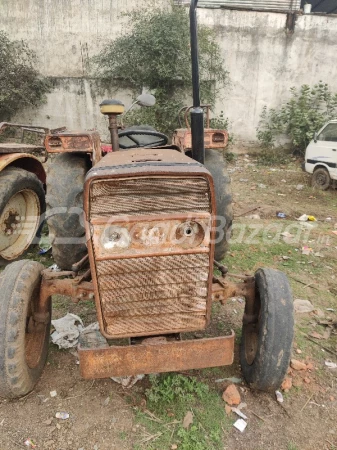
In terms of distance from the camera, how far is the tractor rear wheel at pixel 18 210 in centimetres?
355

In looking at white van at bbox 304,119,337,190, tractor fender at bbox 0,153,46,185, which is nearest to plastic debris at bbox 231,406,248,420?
tractor fender at bbox 0,153,46,185

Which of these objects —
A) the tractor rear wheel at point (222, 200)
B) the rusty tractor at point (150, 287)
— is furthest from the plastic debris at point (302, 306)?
the rusty tractor at point (150, 287)

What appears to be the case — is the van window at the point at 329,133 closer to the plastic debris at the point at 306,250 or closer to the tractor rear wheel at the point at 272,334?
the plastic debris at the point at 306,250

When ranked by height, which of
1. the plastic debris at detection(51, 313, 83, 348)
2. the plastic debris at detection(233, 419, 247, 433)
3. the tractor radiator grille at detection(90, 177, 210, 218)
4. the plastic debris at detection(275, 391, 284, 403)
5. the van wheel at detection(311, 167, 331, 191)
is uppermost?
the tractor radiator grille at detection(90, 177, 210, 218)

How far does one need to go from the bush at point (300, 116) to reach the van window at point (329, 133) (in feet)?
6.08

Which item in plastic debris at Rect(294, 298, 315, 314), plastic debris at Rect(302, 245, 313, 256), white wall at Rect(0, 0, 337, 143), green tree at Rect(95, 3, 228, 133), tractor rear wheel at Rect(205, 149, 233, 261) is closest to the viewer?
tractor rear wheel at Rect(205, 149, 233, 261)

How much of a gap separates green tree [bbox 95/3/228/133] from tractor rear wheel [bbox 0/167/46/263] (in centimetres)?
534

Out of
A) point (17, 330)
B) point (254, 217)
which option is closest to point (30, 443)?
point (17, 330)

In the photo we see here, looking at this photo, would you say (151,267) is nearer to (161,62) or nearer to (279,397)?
(279,397)

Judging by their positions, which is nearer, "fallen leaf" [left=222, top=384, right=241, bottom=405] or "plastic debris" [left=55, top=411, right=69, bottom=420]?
"plastic debris" [left=55, top=411, right=69, bottom=420]

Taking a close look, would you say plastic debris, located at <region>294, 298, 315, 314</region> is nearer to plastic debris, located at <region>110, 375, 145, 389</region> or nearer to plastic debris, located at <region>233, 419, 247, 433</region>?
plastic debris, located at <region>233, 419, 247, 433</region>

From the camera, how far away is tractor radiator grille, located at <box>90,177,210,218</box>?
5.40ft

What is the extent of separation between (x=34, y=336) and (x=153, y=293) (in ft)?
3.51

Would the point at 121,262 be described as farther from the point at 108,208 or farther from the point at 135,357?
the point at 135,357
